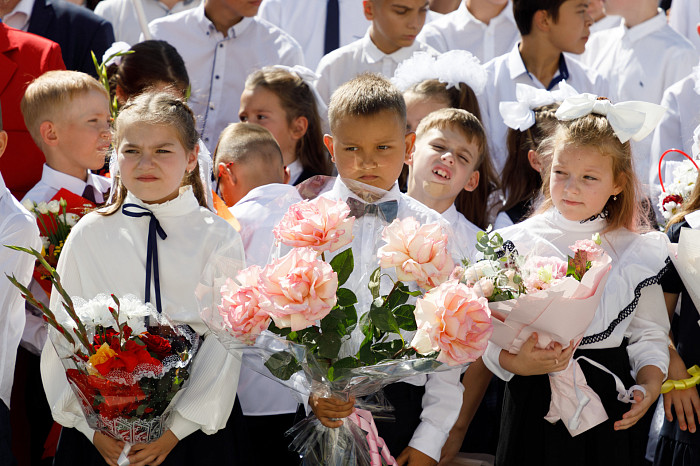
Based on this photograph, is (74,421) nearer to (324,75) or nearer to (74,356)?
(74,356)

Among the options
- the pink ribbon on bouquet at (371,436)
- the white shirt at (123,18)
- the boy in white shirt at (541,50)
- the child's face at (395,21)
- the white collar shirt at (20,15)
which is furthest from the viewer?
the white shirt at (123,18)

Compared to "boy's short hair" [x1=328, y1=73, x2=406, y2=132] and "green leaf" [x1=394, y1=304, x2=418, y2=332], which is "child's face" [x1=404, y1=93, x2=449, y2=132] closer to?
"boy's short hair" [x1=328, y1=73, x2=406, y2=132]

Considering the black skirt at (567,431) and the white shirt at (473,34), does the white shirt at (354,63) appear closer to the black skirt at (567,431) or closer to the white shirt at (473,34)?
the white shirt at (473,34)

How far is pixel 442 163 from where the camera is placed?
143 inches

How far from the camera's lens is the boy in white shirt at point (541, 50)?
494 centimetres

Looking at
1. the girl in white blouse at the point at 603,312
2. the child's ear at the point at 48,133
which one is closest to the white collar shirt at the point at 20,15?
the child's ear at the point at 48,133

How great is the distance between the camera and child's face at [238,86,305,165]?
15.4 ft

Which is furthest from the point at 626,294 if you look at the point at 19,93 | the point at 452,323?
the point at 19,93

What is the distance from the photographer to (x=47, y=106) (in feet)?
12.5

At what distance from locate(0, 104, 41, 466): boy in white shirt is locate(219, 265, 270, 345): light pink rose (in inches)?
50.7

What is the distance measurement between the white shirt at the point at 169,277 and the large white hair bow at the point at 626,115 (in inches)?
55.0

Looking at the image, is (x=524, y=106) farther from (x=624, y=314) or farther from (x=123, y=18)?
(x=123, y=18)

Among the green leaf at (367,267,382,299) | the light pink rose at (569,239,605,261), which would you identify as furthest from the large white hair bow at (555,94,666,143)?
the green leaf at (367,267,382,299)

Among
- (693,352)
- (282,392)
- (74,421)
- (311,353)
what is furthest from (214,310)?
(693,352)
